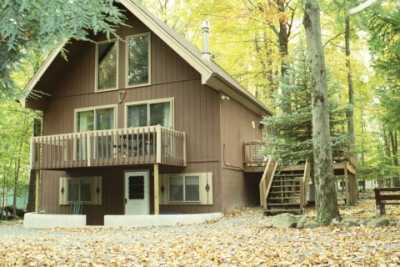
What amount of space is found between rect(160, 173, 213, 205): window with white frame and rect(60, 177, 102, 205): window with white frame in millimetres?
2831

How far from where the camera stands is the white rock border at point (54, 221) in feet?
52.7

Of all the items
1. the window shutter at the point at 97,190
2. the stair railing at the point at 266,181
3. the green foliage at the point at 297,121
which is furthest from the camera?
the window shutter at the point at 97,190

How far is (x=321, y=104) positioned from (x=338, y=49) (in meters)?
15.7

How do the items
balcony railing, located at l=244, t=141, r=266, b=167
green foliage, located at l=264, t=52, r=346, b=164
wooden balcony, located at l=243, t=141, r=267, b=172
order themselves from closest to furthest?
green foliage, located at l=264, t=52, r=346, b=164 → wooden balcony, located at l=243, t=141, r=267, b=172 → balcony railing, located at l=244, t=141, r=266, b=167

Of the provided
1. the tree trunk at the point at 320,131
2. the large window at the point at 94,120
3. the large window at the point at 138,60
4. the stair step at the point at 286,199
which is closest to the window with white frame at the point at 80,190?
the large window at the point at 94,120

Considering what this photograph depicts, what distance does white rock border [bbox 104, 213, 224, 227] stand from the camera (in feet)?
48.9

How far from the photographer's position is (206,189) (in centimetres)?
1638

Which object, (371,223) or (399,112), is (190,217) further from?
(399,112)

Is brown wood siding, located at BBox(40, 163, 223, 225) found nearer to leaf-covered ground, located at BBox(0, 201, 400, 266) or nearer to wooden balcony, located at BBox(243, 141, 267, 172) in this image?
wooden balcony, located at BBox(243, 141, 267, 172)

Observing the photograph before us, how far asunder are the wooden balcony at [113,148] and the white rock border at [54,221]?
1781 millimetres

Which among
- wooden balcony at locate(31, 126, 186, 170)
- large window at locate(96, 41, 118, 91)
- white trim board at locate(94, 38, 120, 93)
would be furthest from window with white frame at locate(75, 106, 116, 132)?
wooden balcony at locate(31, 126, 186, 170)

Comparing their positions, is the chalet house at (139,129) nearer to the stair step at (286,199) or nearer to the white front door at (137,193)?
the white front door at (137,193)

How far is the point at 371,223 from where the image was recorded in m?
10.4

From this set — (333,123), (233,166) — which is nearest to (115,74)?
(233,166)
